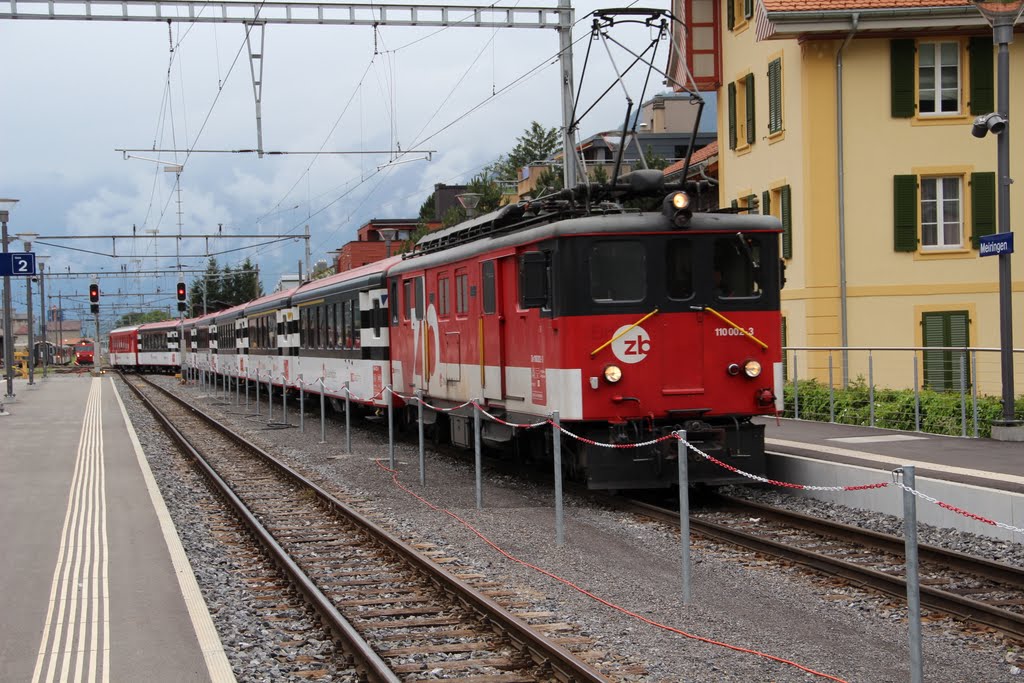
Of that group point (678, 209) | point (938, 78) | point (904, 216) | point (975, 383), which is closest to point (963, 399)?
point (975, 383)

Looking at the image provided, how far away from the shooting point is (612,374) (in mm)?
11836

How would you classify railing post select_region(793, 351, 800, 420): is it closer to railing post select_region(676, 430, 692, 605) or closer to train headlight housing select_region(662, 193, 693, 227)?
train headlight housing select_region(662, 193, 693, 227)

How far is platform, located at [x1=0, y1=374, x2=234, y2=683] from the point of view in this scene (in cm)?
668

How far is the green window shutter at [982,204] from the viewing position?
23.0 metres

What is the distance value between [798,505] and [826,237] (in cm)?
1221

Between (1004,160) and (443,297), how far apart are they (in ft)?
23.5

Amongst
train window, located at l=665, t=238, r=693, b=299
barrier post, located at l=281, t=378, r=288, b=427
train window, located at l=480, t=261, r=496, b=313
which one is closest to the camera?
train window, located at l=665, t=238, r=693, b=299

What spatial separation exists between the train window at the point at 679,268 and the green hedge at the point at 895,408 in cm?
481

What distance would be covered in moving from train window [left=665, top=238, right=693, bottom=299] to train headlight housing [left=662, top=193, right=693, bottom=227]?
9.1 inches

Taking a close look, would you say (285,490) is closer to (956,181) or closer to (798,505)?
(798,505)

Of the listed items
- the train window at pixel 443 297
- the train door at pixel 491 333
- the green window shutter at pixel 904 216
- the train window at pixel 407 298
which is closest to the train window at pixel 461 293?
the train window at pixel 443 297

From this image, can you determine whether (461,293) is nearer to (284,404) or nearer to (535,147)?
(284,404)

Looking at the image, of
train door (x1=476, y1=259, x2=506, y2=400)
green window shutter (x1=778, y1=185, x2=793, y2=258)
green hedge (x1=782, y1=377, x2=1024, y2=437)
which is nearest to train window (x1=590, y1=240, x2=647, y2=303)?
train door (x1=476, y1=259, x2=506, y2=400)

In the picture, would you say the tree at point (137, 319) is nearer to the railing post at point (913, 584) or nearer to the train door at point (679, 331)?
the train door at point (679, 331)
